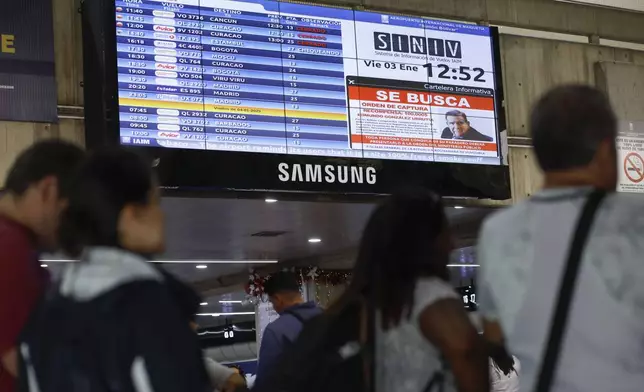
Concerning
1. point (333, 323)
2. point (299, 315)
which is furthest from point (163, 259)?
point (333, 323)

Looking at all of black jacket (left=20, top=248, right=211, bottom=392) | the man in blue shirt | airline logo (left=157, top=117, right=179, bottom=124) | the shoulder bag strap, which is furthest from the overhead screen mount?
the shoulder bag strap

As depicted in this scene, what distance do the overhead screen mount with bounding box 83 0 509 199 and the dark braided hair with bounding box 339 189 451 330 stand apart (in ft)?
9.87

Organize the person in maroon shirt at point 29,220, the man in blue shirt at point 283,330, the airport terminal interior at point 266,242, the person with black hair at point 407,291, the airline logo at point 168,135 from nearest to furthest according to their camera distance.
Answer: the person with black hair at point 407,291 < the person in maroon shirt at point 29,220 < the man in blue shirt at point 283,330 < the airline logo at point 168,135 < the airport terminal interior at point 266,242

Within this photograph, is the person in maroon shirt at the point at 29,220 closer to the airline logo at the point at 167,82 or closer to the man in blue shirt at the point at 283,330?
the man in blue shirt at the point at 283,330

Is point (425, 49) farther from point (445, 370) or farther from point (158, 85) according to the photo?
point (445, 370)

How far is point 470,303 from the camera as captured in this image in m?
10.9

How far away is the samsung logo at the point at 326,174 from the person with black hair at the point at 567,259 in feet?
11.2

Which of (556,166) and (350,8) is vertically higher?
(350,8)

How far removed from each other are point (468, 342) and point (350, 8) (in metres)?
4.02

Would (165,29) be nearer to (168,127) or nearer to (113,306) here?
(168,127)

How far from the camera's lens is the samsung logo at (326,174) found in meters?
5.21

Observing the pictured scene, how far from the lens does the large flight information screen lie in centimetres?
492

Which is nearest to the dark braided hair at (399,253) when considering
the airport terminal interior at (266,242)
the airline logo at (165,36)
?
the airport terminal interior at (266,242)

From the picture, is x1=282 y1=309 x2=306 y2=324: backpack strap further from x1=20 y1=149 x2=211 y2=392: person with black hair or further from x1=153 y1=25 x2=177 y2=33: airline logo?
x1=20 y1=149 x2=211 y2=392: person with black hair
